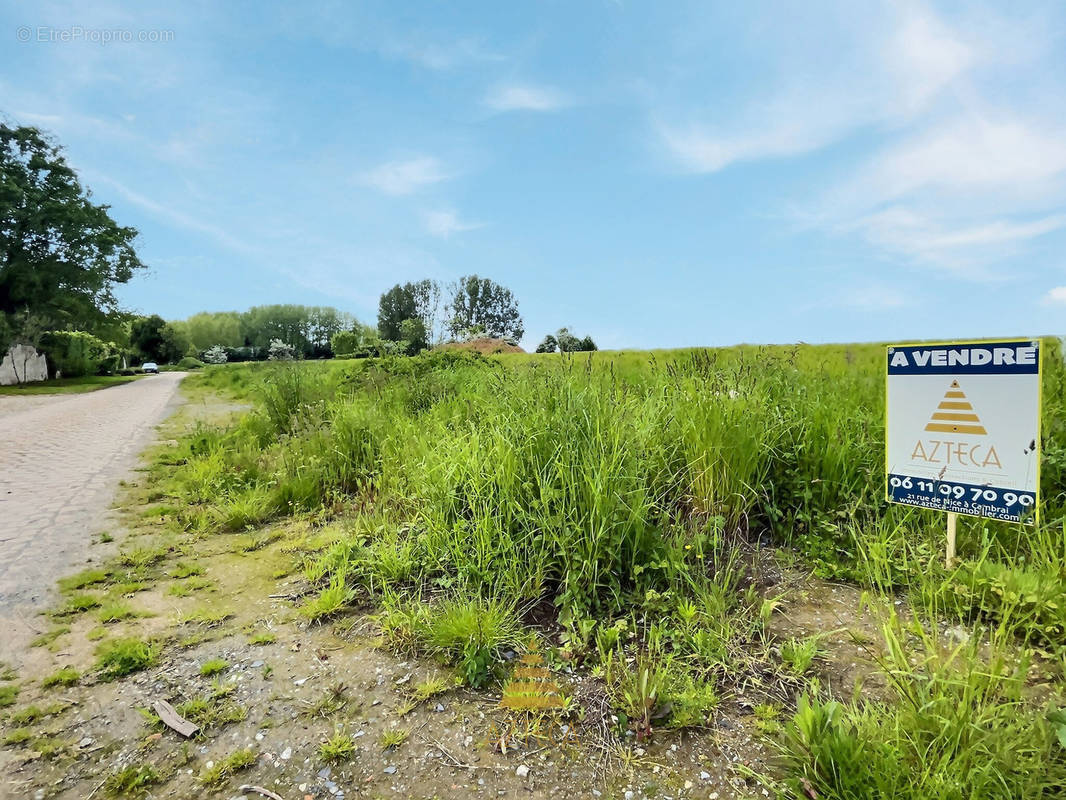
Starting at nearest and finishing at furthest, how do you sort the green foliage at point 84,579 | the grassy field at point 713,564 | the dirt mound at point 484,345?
the grassy field at point 713,564 → the green foliage at point 84,579 → the dirt mound at point 484,345

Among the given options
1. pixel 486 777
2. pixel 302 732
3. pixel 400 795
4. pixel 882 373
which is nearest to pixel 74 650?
pixel 302 732

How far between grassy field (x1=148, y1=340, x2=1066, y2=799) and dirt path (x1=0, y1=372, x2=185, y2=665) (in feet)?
3.30

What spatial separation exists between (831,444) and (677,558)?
1.68m

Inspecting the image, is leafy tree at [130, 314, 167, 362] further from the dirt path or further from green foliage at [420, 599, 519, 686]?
green foliage at [420, 599, 519, 686]

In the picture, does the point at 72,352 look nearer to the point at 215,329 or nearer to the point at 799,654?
the point at 799,654

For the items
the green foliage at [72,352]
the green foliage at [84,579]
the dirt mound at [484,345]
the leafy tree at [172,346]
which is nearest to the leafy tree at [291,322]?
the leafy tree at [172,346]

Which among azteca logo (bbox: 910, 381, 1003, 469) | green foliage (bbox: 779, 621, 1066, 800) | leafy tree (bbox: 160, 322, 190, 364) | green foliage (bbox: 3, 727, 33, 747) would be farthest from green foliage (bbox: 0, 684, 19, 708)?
leafy tree (bbox: 160, 322, 190, 364)

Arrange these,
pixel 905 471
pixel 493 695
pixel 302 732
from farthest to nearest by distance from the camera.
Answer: pixel 905 471
pixel 493 695
pixel 302 732

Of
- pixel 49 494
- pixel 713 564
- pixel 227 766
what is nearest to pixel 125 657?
pixel 227 766

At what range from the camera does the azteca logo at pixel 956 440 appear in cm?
291

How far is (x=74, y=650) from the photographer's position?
297 centimetres

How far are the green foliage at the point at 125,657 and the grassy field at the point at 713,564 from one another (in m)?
0.82

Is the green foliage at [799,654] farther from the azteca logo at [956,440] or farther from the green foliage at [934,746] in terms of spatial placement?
the azteca logo at [956,440]

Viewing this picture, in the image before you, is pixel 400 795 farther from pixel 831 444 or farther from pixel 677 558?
pixel 831 444
